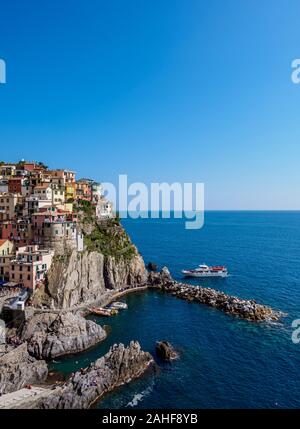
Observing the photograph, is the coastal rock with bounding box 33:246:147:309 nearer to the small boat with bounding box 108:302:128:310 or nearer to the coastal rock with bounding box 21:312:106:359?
the small boat with bounding box 108:302:128:310

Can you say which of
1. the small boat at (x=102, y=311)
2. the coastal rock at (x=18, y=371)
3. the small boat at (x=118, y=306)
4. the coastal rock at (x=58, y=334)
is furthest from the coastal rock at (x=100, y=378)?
the small boat at (x=118, y=306)

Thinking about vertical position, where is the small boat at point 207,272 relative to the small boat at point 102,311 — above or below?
above

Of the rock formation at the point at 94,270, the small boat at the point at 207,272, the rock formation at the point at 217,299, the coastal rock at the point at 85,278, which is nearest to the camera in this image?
the coastal rock at the point at 85,278

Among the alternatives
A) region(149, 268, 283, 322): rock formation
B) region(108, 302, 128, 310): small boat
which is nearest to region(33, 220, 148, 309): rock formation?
region(108, 302, 128, 310): small boat

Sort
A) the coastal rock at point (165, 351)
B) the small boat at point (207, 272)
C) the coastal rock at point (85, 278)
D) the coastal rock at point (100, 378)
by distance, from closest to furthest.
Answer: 1. the coastal rock at point (100, 378)
2. the coastal rock at point (165, 351)
3. the coastal rock at point (85, 278)
4. the small boat at point (207, 272)

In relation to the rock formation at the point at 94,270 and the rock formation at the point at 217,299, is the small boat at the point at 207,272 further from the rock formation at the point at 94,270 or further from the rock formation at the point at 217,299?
the rock formation at the point at 94,270

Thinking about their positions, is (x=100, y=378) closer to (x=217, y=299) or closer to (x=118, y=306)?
(x=118, y=306)
